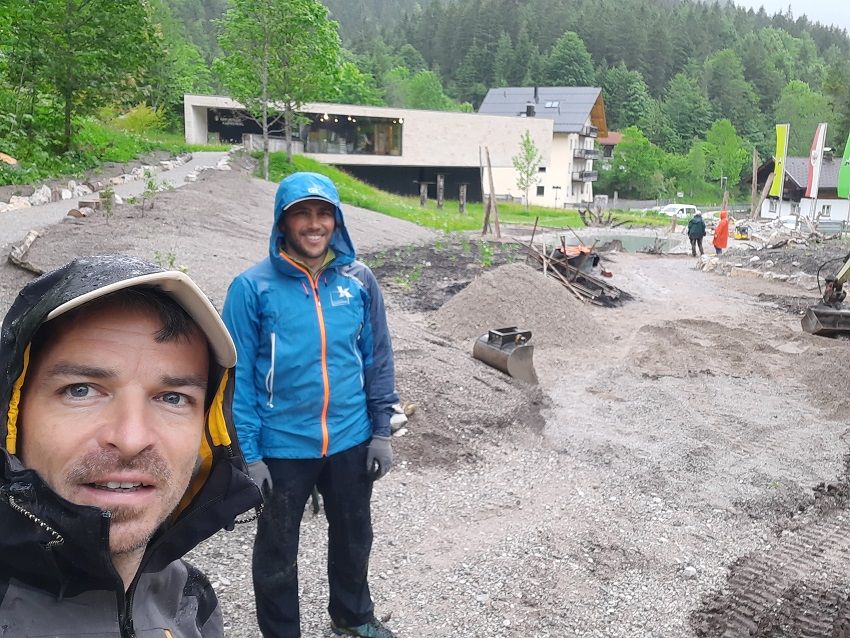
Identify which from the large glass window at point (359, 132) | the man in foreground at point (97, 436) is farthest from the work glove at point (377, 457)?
the large glass window at point (359, 132)

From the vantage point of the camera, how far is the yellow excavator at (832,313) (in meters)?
11.9

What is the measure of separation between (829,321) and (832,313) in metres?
0.14

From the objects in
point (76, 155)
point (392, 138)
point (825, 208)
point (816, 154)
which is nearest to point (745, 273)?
point (816, 154)

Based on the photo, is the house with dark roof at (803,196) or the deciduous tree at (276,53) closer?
the deciduous tree at (276,53)

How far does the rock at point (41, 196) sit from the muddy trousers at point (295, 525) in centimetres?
1388

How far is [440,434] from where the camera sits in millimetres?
6871

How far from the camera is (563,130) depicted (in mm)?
57750

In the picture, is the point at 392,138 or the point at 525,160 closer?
the point at 392,138

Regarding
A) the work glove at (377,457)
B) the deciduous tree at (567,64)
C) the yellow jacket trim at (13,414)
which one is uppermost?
the deciduous tree at (567,64)

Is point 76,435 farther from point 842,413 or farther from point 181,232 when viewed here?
point 181,232

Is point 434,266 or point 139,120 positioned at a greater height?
point 139,120

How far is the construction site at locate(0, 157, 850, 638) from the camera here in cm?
441

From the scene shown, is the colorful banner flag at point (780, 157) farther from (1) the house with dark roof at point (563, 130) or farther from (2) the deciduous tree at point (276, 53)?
(1) the house with dark roof at point (563, 130)

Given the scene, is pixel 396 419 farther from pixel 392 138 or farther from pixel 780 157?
pixel 392 138
